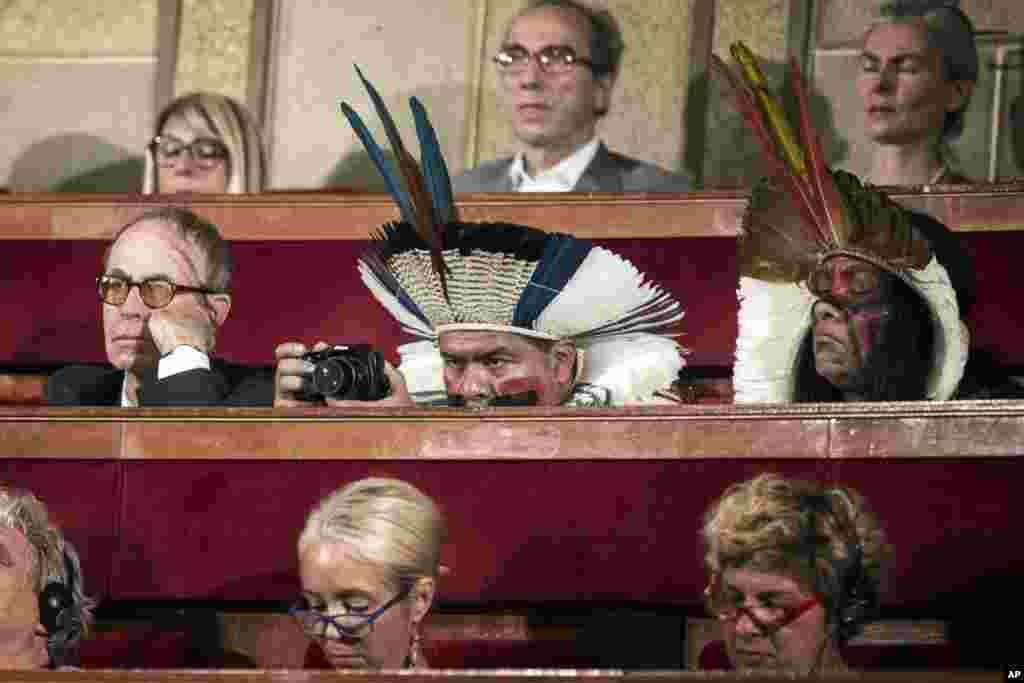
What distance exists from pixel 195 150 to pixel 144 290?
3.60 feet

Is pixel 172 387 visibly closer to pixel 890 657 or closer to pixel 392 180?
pixel 392 180

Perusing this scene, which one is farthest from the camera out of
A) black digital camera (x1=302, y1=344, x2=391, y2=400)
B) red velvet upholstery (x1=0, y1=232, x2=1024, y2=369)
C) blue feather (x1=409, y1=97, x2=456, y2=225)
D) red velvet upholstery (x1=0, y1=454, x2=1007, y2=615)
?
red velvet upholstery (x1=0, y1=232, x2=1024, y2=369)

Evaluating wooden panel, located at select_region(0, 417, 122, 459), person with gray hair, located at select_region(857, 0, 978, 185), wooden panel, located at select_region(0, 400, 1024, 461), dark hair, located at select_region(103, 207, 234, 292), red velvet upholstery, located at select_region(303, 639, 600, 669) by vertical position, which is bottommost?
red velvet upholstery, located at select_region(303, 639, 600, 669)

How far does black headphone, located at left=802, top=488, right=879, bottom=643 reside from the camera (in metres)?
3.80

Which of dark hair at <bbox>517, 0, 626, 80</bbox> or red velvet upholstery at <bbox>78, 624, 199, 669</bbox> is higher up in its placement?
dark hair at <bbox>517, 0, 626, 80</bbox>

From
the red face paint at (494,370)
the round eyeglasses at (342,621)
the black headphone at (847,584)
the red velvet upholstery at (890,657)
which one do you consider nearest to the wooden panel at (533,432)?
the red face paint at (494,370)

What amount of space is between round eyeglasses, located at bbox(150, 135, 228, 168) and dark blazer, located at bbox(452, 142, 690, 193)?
1.76ft

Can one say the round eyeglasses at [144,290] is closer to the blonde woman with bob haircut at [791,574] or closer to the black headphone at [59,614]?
the black headphone at [59,614]

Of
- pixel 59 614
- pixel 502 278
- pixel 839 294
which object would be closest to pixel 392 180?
pixel 502 278

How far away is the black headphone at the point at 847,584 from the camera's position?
3805 millimetres

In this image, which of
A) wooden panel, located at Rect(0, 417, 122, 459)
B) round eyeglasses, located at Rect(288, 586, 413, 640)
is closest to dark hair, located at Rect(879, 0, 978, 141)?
wooden panel, located at Rect(0, 417, 122, 459)

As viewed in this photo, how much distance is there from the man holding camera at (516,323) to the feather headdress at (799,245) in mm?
170

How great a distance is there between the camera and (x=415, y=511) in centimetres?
392

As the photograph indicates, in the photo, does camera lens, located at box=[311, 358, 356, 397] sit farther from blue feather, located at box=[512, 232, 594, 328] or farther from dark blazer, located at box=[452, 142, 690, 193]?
dark blazer, located at box=[452, 142, 690, 193]
